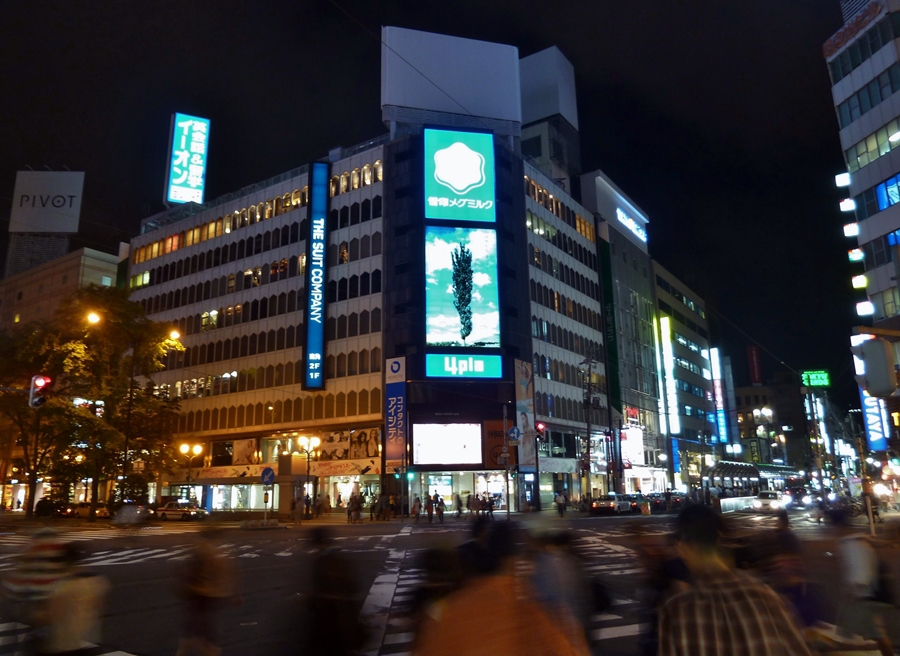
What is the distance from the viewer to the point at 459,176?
58094 mm

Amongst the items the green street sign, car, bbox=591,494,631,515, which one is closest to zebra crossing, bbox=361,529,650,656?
car, bbox=591,494,631,515

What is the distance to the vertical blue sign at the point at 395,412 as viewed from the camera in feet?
174

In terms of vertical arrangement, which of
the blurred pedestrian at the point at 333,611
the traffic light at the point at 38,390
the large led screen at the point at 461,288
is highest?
the large led screen at the point at 461,288

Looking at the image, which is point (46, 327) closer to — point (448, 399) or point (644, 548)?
point (448, 399)

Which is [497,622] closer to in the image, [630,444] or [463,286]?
[463,286]

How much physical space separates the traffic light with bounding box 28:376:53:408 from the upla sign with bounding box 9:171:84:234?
12432 mm

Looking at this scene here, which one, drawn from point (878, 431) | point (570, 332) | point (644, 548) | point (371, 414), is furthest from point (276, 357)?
point (644, 548)

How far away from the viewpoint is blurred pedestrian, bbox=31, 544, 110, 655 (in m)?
6.77

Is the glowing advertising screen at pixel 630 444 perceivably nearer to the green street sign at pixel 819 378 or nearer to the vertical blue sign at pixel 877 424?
the green street sign at pixel 819 378

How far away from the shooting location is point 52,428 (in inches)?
1783

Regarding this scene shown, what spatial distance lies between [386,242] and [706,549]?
55.4 m

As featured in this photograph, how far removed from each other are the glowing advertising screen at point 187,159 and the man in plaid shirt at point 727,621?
263 ft

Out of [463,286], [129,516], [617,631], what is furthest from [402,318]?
[617,631]

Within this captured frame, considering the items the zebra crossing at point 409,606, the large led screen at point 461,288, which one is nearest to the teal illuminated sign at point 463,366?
the large led screen at point 461,288
